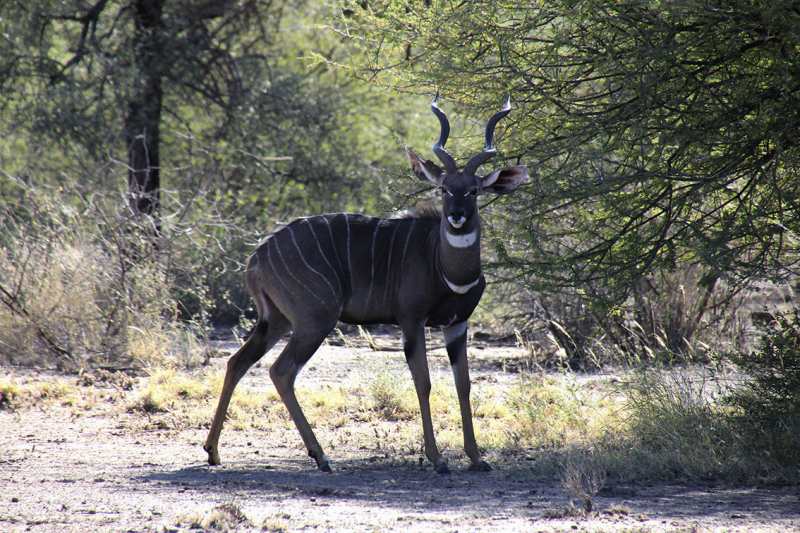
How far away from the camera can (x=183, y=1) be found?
41.9ft

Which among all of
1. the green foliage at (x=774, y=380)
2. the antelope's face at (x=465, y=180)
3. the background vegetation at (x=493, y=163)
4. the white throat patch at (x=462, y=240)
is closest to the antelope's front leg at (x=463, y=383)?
the background vegetation at (x=493, y=163)

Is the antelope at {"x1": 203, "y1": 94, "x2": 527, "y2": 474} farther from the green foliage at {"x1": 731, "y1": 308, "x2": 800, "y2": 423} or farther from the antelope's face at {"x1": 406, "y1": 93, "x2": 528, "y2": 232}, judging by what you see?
the green foliage at {"x1": 731, "y1": 308, "x2": 800, "y2": 423}

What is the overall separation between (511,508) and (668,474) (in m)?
1.38

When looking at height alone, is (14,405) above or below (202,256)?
below

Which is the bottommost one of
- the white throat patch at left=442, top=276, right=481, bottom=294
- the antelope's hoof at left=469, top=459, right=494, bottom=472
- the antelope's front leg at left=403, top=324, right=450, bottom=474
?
the antelope's hoof at left=469, top=459, right=494, bottom=472

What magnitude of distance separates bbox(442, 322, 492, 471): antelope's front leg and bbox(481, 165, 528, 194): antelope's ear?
1.06 m

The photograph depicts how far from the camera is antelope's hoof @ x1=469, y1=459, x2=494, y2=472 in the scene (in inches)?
221

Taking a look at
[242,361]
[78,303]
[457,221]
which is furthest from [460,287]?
[78,303]

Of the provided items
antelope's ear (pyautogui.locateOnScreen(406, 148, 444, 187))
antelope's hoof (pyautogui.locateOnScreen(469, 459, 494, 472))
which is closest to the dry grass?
antelope's hoof (pyautogui.locateOnScreen(469, 459, 494, 472))

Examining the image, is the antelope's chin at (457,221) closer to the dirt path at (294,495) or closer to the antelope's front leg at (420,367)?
the antelope's front leg at (420,367)

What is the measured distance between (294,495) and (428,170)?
238 centimetres

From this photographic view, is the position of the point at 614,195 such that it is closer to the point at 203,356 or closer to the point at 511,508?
the point at 511,508

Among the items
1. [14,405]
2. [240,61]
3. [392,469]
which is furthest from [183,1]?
[392,469]

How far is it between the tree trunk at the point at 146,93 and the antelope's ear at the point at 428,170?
7444 millimetres
